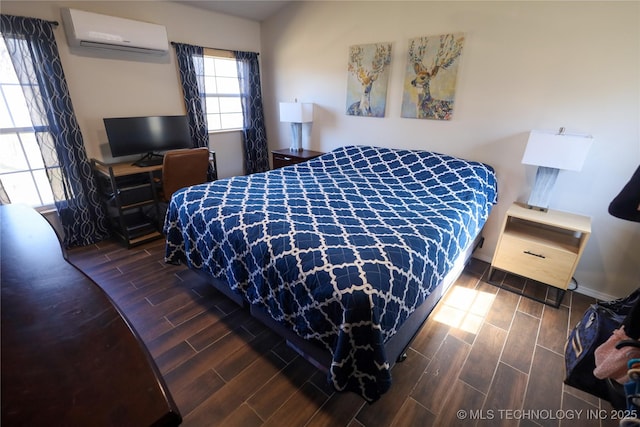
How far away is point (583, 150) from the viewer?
1817 millimetres

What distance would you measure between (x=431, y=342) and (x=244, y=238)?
1.29 m

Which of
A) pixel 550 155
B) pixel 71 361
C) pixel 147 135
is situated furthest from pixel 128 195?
pixel 550 155

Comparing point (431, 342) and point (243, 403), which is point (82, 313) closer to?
point (243, 403)

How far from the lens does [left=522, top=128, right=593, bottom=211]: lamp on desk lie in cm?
183

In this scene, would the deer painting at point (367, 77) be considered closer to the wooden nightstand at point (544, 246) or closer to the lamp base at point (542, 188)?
the lamp base at point (542, 188)

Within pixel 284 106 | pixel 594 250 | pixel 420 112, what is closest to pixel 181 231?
pixel 284 106

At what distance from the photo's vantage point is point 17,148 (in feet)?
8.13

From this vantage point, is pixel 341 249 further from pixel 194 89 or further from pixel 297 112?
pixel 194 89

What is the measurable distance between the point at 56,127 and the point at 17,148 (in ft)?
1.23

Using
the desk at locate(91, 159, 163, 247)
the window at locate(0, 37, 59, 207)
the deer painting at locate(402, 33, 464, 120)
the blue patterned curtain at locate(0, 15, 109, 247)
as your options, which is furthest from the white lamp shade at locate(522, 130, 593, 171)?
the window at locate(0, 37, 59, 207)

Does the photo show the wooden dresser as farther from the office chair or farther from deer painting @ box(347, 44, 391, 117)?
deer painting @ box(347, 44, 391, 117)

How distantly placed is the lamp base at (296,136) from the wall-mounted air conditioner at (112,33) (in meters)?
1.58

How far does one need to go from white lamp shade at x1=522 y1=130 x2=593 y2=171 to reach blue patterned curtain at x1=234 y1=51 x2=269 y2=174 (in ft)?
10.7

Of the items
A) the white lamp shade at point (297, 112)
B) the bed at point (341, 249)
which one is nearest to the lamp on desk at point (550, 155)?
the bed at point (341, 249)
